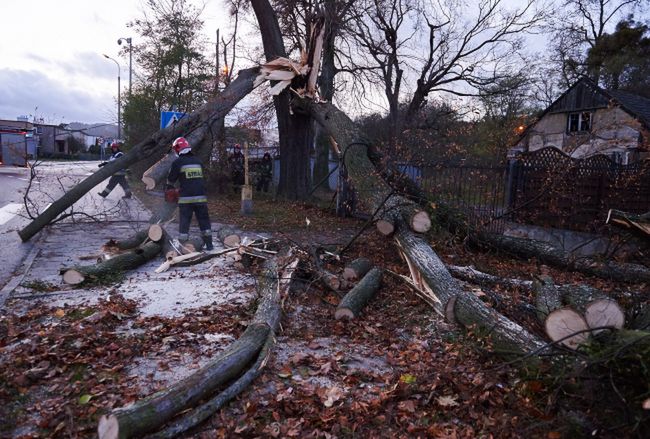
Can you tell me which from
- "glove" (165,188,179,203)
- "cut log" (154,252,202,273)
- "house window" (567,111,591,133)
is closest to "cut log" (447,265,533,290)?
"cut log" (154,252,202,273)

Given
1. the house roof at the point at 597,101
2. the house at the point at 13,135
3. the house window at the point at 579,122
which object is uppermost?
the house roof at the point at 597,101

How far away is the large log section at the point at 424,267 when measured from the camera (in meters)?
4.10

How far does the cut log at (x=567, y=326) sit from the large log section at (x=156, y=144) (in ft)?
27.8

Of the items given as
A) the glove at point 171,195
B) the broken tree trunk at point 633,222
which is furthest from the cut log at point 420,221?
the glove at point 171,195

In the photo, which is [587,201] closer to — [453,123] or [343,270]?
[343,270]

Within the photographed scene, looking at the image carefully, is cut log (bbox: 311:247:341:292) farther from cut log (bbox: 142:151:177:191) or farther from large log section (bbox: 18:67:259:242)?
large log section (bbox: 18:67:259:242)

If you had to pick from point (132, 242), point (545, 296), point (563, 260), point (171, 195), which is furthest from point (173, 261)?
point (563, 260)

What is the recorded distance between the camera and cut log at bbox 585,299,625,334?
354cm

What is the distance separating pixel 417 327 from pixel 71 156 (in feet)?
135

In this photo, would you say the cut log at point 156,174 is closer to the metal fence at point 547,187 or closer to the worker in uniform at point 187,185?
the worker in uniform at point 187,185

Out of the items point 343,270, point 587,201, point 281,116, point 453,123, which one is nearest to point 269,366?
point 343,270

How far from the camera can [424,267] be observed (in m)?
5.75

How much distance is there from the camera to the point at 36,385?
3.70 metres

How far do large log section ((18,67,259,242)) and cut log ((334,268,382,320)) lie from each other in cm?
620
